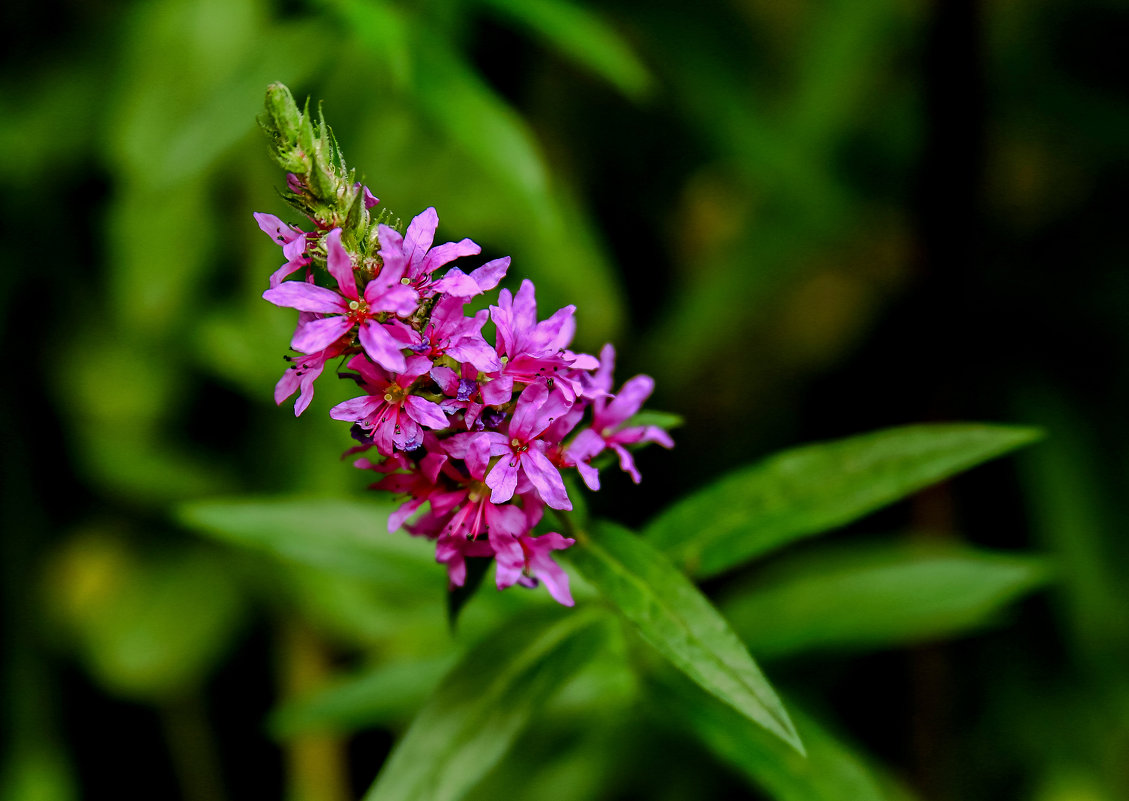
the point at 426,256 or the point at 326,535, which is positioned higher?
the point at 426,256

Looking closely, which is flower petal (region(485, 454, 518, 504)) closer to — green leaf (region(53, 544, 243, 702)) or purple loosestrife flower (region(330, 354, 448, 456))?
purple loosestrife flower (region(330, 354, 448, 456))

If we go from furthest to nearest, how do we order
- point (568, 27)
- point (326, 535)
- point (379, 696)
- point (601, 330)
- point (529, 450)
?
point (601, 330), point (568, 27), point (379, 696), point (326, 535), point (529, 450)

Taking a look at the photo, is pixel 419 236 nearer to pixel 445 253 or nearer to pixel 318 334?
pixel 445 253

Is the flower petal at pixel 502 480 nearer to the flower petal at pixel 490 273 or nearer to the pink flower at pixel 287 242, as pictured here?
the flower petal at pixel 490 273

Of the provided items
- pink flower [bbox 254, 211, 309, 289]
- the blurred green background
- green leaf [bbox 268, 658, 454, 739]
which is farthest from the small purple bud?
the blurred green background

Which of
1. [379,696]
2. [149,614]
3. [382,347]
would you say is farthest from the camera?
[149,614]

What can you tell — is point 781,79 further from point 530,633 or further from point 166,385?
point 530,633

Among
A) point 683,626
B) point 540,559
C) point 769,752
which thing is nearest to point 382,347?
point 540,559

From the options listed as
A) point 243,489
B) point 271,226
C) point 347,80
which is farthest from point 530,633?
point 243,489
